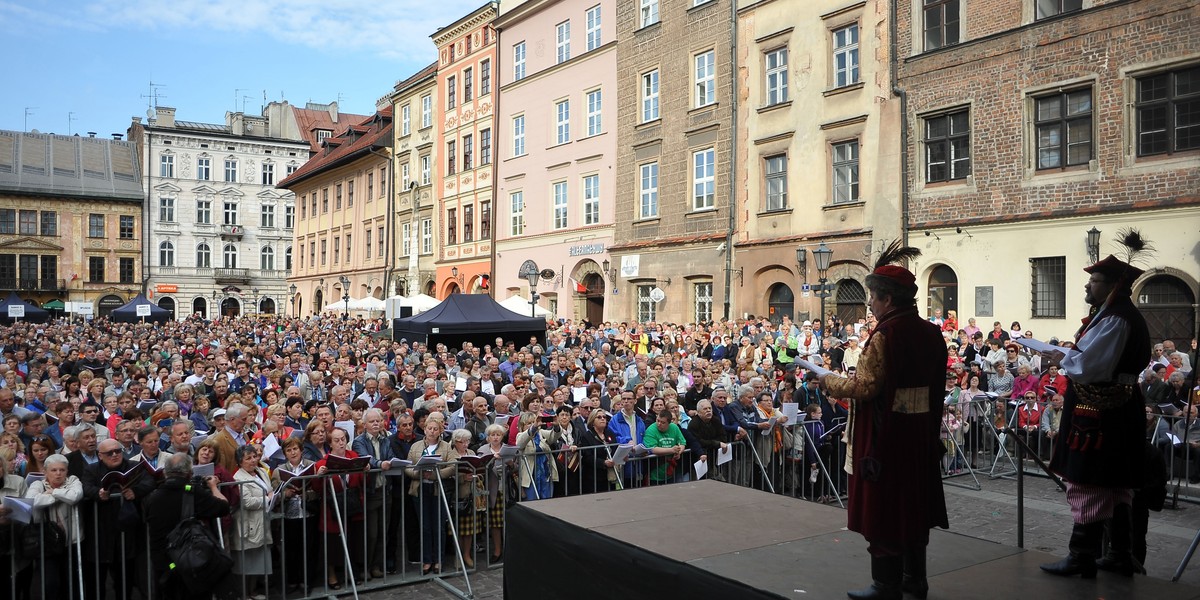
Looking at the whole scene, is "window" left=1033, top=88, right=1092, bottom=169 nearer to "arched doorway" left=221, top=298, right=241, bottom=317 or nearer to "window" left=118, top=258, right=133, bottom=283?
"arched doorway" left=221, top=298, right=241, bottom=317

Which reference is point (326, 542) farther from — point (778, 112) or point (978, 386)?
point (778, 112)

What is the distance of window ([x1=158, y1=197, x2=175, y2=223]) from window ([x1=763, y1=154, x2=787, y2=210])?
195 feet

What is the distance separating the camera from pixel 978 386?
1398 centimetres

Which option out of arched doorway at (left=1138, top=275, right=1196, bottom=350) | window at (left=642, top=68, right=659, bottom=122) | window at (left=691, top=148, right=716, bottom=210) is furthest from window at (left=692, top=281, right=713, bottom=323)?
arched doorway at (left=1138, top=275, right=1196, bottom=350)

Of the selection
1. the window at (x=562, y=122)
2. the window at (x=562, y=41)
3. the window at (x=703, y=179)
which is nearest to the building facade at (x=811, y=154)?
the window at (x=703, y=179)

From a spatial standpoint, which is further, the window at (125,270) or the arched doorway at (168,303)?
the arched doorway at (168,303)

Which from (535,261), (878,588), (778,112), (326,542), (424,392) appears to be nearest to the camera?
(878,588)

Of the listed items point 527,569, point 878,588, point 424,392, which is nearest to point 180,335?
point 424,392

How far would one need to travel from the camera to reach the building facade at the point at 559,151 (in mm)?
33297

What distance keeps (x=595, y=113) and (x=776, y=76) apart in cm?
943

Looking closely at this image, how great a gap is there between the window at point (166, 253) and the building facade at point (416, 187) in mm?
32125

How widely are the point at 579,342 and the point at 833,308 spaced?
7.04m

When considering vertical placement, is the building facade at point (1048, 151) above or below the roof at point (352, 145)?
below

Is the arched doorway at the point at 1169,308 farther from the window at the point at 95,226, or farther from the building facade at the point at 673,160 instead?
the window at the point at 95,226
